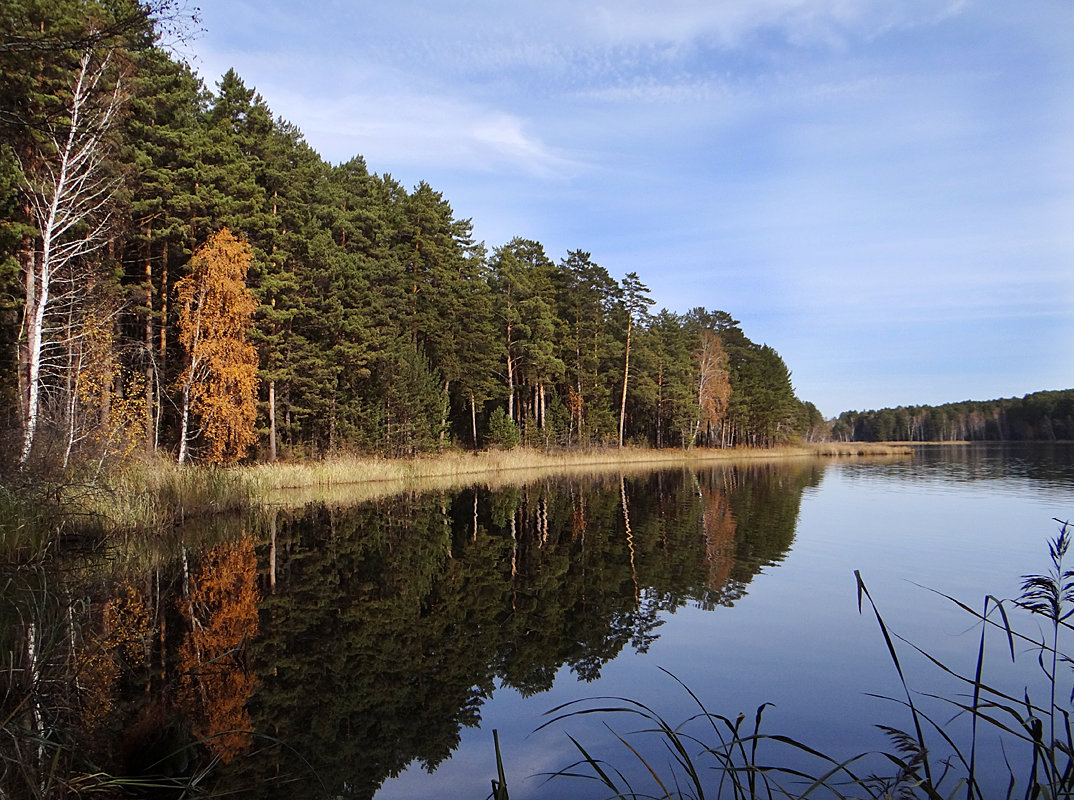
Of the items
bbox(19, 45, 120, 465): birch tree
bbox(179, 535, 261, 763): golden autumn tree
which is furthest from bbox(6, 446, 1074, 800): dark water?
bbox(19, 45, 120, 465): birch tree

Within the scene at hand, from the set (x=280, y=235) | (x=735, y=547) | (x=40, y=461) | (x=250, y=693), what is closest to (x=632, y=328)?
(x=280, y=235)

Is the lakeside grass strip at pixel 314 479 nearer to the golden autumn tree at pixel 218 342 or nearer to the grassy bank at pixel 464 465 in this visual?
the grassy bank at pixel 464 465

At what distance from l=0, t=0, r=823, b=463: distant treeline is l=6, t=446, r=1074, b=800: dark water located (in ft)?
16.7

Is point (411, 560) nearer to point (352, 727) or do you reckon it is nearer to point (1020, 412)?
point (352, 727)

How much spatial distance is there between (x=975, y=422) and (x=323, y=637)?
159 metres

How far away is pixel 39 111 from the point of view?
16516 mm

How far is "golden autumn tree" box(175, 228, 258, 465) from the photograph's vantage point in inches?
878

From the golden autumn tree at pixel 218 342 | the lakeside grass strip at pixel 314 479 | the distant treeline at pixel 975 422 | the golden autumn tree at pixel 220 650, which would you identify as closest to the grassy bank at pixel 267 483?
the lakeside grass strip at pixel 314 479

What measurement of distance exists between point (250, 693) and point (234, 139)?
25.1 metres

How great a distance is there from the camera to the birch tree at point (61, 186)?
1311 cm

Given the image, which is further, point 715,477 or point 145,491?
point 715,477

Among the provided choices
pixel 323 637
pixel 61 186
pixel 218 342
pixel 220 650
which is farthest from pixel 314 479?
pixel 220 650

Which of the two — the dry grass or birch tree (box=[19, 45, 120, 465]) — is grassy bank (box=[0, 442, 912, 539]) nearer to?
the dry grass

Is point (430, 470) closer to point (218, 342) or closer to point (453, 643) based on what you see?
point (218, 342)
